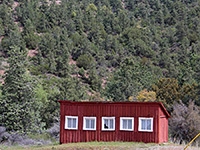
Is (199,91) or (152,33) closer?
(199,91)

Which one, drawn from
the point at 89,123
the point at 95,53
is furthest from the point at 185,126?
the point at 95,53

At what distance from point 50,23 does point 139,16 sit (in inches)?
1333

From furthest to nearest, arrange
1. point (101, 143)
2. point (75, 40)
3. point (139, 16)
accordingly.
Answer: point (139, 16), point (75, 40), point (101, 143)

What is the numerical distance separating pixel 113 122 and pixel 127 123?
1.01 m

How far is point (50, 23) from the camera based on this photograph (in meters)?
90.6

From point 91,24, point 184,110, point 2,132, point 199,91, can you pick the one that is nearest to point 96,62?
point 91,24

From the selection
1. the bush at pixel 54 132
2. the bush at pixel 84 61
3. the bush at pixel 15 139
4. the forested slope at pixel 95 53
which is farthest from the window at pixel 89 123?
the bush at pixel 84 61

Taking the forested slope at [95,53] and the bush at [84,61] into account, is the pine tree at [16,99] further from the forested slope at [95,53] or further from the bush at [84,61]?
the bush at [84,61]

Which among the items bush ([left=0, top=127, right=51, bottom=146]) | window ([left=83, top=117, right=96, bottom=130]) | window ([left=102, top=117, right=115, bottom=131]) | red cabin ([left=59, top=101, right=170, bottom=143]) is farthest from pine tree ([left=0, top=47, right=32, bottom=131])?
window ([left=102, top=117, right=115, bottom=131])

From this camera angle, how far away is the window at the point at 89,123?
2694 centimetres

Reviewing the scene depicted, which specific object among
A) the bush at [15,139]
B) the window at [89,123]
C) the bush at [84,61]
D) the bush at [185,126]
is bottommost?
the bush at [15,139]

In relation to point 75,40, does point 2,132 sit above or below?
below

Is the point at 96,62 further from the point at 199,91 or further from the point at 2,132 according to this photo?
the point at 2,132

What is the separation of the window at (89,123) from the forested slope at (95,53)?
13.8 metres
